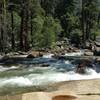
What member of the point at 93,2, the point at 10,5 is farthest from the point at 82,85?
the point at 93,2

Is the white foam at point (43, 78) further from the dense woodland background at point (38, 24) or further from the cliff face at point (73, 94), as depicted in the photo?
the dense woodland background at point (38, 24)

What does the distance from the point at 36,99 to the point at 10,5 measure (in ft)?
140

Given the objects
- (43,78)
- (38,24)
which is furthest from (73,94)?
(38,24)

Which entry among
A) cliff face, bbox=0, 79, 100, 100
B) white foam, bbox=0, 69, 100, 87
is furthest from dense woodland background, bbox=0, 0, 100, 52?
cliff face, bbox=0, 79, 100, 100

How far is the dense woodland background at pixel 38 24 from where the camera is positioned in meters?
39.3

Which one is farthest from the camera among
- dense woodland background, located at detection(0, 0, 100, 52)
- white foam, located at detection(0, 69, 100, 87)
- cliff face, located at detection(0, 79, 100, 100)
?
dense woodland background, located at detection(0, 0, 100, 52)

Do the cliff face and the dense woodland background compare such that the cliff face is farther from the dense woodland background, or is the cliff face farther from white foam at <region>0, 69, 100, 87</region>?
the dense woodland background

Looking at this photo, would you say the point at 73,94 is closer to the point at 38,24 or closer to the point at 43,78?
the point at 43,78

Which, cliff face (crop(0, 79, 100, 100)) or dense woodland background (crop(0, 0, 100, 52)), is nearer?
cliff face (crop(0, 79, 100, 100))

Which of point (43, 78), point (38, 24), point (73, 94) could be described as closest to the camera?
point (73, 94)

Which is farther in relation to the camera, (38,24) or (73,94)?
(38,24)

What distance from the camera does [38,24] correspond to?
138ft

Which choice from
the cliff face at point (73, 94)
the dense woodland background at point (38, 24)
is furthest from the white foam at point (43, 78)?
the dense woodland background at point (38, 24)

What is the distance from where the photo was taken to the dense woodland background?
129 feet
